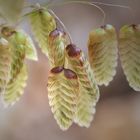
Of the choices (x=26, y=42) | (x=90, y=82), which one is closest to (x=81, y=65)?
(x=90, y=82)

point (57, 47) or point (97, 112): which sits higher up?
point (57, 47)

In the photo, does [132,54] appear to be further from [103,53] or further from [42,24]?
[42,24]

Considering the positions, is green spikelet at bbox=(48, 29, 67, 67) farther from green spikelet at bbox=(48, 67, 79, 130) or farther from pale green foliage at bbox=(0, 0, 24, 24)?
pale green foliage at bbox=(0, 0, 24, 24)

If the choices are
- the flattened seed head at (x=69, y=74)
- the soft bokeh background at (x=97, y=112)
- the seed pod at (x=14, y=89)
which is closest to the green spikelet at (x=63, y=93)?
the flattened seed head at (x=69, y=74)

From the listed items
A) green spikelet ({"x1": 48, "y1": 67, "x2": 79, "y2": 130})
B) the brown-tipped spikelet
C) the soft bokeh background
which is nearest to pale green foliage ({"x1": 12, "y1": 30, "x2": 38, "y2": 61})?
the brown-tipped spikelet

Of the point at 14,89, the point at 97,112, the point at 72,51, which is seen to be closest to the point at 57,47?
the point at 72,51

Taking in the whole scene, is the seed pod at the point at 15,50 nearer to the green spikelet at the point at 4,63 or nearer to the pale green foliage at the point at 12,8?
the green spikelet at the point at 4,63
